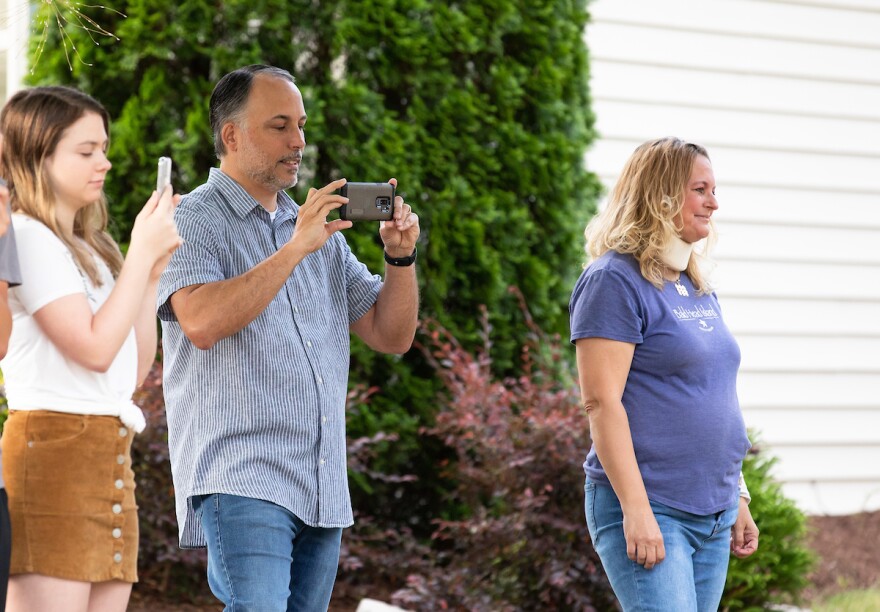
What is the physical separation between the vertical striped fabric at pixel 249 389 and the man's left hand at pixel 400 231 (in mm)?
240

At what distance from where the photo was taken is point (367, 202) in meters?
2.91

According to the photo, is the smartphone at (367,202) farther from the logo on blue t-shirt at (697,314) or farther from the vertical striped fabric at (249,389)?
the logo on blue t-shirt at (697,314)

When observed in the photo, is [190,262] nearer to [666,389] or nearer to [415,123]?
[666,389]

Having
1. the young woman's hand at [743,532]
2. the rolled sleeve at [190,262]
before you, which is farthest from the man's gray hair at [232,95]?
the young woman's hand at [743,532]

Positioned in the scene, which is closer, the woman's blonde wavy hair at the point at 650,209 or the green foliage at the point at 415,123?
the woman's blonde wavy hair at the point at 650,209

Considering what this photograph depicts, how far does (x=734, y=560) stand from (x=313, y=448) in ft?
8.58

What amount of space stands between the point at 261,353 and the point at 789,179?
18.2ft

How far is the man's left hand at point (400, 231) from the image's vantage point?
2.96 m

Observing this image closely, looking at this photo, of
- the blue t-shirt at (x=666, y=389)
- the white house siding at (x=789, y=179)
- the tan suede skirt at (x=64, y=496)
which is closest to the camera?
the tan suede skirt at (x=64, y=496)

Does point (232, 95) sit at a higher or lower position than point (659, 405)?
higher

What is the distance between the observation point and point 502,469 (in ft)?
15.6

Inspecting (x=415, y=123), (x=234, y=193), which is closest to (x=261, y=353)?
(x=234, y=193)

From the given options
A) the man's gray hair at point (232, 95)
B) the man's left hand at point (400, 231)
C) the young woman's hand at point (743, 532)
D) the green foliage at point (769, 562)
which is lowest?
the green foliage at point (769, 562)

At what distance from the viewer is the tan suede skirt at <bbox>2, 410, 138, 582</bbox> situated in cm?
250
